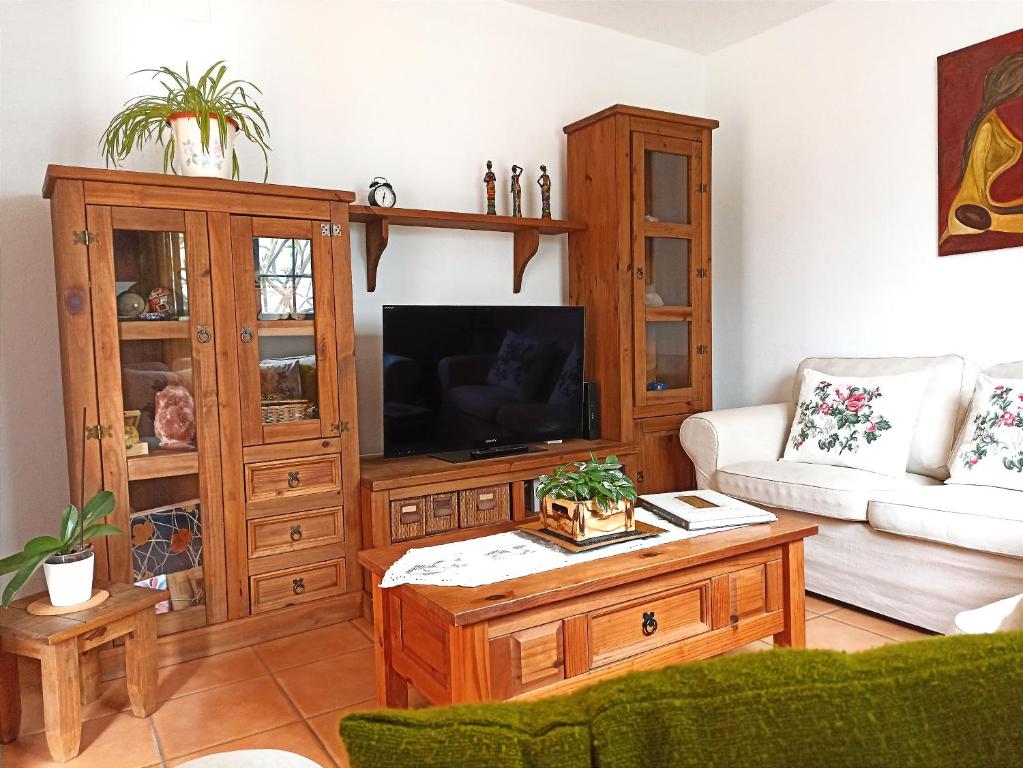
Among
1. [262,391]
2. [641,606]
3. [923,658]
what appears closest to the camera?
[923,658]

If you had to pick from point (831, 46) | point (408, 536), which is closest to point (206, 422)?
point (408, 536)

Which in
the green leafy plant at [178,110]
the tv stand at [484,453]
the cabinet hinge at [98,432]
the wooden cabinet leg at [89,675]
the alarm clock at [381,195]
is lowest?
the wooden cabinet leg at [89,675]

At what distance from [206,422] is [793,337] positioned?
281 centimetres

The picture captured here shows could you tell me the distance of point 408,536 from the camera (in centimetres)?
284

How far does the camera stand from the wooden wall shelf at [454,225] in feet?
9.94

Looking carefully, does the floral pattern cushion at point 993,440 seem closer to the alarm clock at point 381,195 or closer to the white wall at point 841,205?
the white wall at point 841,205

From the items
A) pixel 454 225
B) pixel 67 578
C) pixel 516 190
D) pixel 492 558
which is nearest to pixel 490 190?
pixel 516 190

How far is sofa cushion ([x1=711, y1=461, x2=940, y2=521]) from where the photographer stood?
264 centimetres

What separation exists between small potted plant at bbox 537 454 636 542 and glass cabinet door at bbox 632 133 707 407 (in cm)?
156

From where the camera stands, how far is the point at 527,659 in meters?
1.67

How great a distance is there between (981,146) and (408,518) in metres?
2.72

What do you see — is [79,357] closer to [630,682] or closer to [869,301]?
[630,682]

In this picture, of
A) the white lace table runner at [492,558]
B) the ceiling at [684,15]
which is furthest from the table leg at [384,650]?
the ceiling at [684,15]

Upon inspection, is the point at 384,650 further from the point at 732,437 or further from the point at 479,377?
the point at 732,437
